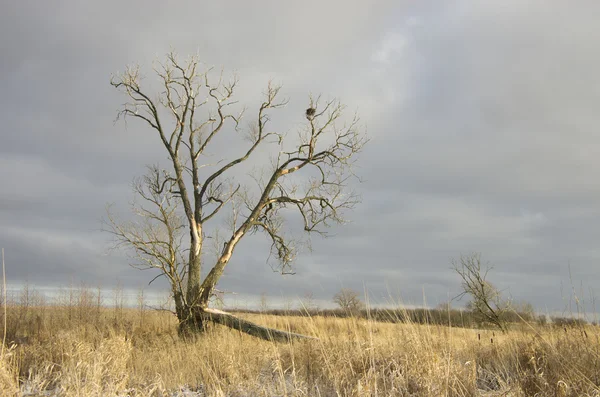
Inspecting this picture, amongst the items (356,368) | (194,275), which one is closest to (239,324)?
(194,275)

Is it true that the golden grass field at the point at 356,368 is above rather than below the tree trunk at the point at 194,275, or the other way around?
below

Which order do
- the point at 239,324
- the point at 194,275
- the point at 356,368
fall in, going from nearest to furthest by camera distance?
the point at 356,368
the point at 239,324
the point at 194,275

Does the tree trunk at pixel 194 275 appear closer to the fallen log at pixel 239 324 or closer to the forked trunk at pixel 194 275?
the forked trunk at pixel 194 275

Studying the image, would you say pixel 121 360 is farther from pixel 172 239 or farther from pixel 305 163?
pixel 305 163

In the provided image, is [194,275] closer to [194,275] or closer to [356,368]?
[194,275]

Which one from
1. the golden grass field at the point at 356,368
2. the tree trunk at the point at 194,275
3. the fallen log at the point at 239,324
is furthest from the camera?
the tree trunk at the point at 194,275

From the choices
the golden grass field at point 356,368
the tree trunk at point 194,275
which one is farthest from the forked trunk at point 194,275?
the golden grass field at point 356,368

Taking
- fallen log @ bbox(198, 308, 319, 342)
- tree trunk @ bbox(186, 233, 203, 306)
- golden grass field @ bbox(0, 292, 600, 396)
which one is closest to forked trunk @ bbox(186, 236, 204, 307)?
tree trunk @ bbox(186, 233, 203, 306)

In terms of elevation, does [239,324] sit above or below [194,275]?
below

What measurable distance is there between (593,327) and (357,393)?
4.53 metres

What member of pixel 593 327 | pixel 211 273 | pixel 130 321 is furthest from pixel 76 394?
pixel 130 321

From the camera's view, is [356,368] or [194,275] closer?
[356,368]

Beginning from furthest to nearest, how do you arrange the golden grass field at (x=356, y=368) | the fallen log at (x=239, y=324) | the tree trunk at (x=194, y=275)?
the tree trunk at (x=194, y=275) < the fallen log at (x=239, y=324) < the golden grass field at (x=356, y=368)

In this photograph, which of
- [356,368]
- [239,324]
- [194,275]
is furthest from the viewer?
[194,275]
